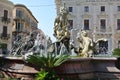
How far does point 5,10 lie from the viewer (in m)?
40.4

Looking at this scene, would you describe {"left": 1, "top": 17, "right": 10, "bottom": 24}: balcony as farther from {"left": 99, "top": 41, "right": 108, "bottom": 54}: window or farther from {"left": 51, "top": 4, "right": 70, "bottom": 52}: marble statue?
{"left": 51, "top": 4, "right": 70, "bottom": 52}: marble statue

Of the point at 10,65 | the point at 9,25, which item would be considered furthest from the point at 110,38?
the point at 10,65

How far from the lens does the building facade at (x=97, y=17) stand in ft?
122

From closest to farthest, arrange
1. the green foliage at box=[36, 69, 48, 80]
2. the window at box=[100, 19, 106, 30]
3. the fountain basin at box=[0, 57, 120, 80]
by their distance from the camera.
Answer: the green foliage at box=[36, 69, 48, 80] < the fountain basin at box=[0, 57, 120, 80] < the window at box=[100, 19, 106, 30]

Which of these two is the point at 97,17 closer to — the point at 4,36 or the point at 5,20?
the point at 5,20

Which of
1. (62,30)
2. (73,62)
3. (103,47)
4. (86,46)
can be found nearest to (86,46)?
(86,46)

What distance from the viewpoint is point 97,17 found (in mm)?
37875

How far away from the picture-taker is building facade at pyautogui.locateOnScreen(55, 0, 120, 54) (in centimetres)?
3706

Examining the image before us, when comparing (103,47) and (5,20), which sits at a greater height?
(5,20)

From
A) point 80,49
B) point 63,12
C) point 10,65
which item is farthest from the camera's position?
point 63,12

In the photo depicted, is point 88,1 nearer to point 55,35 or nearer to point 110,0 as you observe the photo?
point 110,0

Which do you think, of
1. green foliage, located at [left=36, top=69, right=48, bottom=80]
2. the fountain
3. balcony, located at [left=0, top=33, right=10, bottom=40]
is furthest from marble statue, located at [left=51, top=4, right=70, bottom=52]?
balcony, located at [left=0, top=33, right=10, bottom=40]

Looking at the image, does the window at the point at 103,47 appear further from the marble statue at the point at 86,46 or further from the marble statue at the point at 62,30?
the marble statue at the point at 86,46

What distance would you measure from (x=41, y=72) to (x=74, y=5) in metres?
29.2
